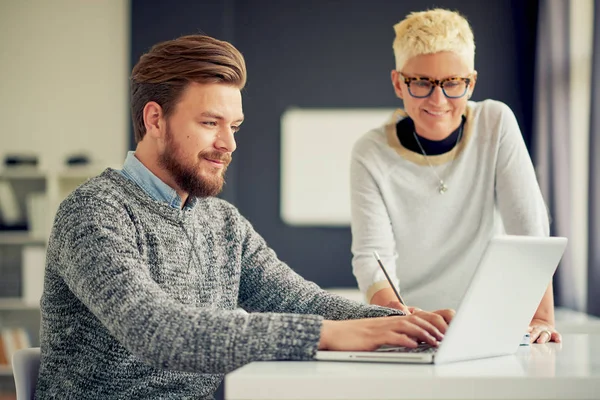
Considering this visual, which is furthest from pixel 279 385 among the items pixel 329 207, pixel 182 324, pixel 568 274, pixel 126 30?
pixel 126 30

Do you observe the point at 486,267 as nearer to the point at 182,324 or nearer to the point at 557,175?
the point at 182,324

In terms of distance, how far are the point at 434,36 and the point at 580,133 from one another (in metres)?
3.23

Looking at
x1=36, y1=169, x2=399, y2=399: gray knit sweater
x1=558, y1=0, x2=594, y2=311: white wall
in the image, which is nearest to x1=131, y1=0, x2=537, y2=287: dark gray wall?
x1=558, y1=0, x2=594, y2=311: white wall

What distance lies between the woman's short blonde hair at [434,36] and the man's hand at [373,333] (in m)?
0.95

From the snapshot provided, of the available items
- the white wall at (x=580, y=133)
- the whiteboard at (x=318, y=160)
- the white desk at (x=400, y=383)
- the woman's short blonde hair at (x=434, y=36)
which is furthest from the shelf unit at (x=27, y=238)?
the white desk at (x=400, y=383)

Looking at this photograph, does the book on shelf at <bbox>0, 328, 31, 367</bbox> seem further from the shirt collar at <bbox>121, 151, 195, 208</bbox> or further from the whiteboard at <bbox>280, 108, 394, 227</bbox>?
the shirt collar at <bbox>121, 151, 195, 208</bbox>

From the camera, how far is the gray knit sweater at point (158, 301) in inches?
48.3

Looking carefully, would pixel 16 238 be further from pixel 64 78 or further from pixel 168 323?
pixel 168 323

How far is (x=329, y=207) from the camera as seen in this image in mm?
6301

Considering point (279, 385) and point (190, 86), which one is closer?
point (279, 385)

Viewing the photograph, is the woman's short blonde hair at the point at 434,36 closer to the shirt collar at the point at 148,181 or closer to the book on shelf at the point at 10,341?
the shirt collar at the point at 148,181

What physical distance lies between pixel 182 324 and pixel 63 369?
0.37m

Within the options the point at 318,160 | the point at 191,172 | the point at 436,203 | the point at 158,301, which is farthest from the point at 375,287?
the point at 318,160

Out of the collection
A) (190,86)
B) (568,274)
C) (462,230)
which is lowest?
(568,274)
